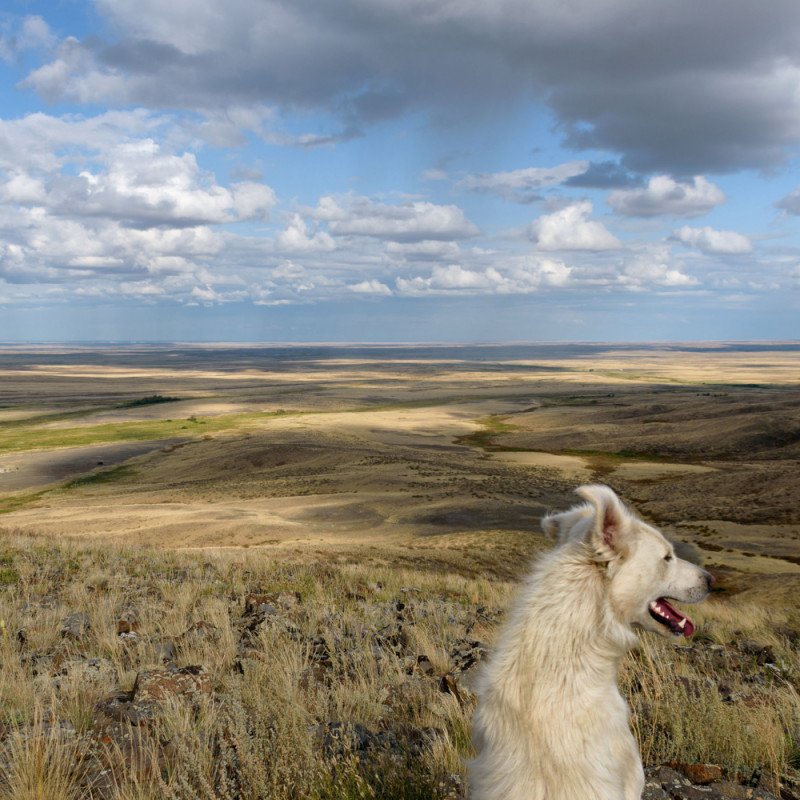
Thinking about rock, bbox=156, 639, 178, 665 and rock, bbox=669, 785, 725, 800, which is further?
rock, bbox=156, 639, 178, 665

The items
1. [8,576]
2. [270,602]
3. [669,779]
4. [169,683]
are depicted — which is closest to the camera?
[669,779]

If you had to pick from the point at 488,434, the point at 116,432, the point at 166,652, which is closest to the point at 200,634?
the point at 166,652

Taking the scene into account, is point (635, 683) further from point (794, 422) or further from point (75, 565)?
point (794, 422)

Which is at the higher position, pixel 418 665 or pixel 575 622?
pixel 575 622

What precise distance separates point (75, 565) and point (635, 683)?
35.9 ft


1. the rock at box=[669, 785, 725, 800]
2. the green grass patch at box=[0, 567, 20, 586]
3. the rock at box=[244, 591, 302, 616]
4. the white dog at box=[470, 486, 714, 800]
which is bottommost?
the green grass patch at box=[0, 567, 20, 586]

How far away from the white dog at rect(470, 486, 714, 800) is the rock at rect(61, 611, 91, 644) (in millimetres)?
5658

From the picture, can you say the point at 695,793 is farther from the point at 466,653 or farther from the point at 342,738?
the point at 466,653

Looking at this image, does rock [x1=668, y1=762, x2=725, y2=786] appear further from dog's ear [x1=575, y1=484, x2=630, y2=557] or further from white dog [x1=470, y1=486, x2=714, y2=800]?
dog's ear [x1=575, y1=484, x2=630, y2=557]

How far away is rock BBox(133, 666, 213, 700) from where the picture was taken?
442 centimetres

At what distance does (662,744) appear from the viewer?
12.9 ft

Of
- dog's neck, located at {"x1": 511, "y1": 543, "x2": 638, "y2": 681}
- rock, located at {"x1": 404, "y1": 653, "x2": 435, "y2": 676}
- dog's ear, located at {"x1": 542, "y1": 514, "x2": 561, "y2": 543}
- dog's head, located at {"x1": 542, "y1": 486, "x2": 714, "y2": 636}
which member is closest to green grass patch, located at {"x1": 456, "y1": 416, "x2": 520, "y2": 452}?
rock, located at {"x1": 404, "y1": 653, "x2": 435, "y2": 676}

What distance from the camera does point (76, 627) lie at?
21.9 ft

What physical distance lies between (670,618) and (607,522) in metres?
0.53
